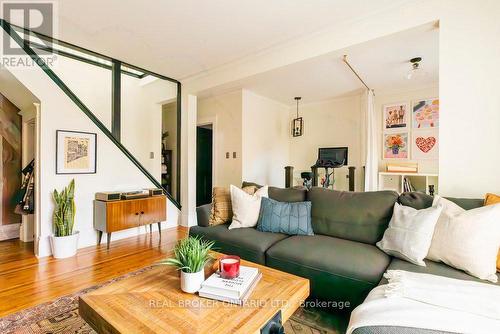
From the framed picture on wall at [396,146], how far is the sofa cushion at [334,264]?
322 cm

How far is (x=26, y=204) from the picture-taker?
3092 mm

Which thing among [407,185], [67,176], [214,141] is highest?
[214,141]

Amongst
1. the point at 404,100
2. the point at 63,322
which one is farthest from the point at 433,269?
the point at 404,100

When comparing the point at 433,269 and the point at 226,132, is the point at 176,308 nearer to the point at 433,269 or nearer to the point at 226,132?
the point at 433,269

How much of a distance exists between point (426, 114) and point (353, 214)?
3272 mm

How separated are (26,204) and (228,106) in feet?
10.6

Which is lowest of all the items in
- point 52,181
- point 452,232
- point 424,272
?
point 424,272

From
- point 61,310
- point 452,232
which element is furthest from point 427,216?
point 61,310

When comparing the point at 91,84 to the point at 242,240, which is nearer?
the point at 242,240

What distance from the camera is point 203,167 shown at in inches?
229

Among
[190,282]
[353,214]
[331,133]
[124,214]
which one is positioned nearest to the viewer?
[190,282]

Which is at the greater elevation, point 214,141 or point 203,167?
point 214,141

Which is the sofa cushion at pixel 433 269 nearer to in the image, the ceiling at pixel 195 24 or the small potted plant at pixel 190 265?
the small potted plant at pixel 190 265

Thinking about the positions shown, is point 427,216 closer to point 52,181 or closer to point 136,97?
point 52,181
